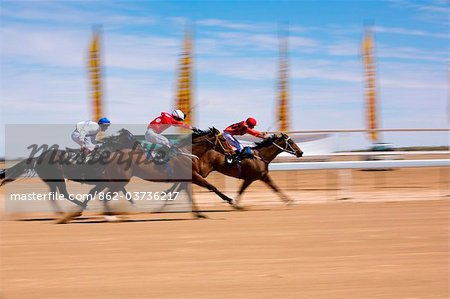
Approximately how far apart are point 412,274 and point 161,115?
6160 mm

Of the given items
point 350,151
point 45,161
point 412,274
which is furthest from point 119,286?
point 350,151

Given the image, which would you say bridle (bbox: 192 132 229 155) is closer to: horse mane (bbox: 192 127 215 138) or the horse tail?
horse mane (bbox: 192 127 215 138)

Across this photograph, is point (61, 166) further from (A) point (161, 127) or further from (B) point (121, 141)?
(A) point (161, 127)

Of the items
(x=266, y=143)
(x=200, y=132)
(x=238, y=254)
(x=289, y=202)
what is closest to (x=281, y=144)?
(x=266, y=143)

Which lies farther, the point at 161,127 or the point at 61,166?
the point at 161,127

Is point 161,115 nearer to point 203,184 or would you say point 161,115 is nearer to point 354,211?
point 203,184

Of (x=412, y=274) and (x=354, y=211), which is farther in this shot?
(x=354, y=211)

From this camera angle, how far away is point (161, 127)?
1075 centimetres

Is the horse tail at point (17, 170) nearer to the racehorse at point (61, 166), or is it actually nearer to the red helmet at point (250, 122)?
the racehorse at point (61, 166)

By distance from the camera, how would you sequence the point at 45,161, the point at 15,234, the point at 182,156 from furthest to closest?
the point at 182,156
the point at 45,161
the point at 15,234

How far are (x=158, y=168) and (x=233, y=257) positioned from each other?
4716 millimetres

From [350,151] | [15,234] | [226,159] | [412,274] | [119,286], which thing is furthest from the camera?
[350,151]

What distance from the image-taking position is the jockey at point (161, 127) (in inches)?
418

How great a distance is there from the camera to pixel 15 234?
321 inches
